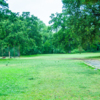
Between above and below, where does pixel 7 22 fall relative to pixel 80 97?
above

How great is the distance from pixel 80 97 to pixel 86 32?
63.0ft

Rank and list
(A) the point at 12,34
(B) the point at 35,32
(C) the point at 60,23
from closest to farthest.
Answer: (A) the point at 12,34 → (C) the point at 60,23 → (B) the point at 35,32

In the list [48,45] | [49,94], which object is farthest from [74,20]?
[48,45]

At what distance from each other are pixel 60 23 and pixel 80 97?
2986 centimetres

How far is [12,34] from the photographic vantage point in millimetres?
26266

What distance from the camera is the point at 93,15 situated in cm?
2216

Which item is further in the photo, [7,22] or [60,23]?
[60,23]

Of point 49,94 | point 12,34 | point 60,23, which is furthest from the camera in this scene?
point 60,23

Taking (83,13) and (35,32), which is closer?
(83,13)

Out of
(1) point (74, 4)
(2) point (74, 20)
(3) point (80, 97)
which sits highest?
(1) point (74, 4)

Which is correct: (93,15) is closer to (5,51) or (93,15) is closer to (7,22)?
(7,22)

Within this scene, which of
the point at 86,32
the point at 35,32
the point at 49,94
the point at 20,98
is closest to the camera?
the point at 20,98

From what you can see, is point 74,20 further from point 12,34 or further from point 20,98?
point 20,98

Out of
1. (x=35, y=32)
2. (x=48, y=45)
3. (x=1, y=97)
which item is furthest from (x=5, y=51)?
(x=1, y=97)
